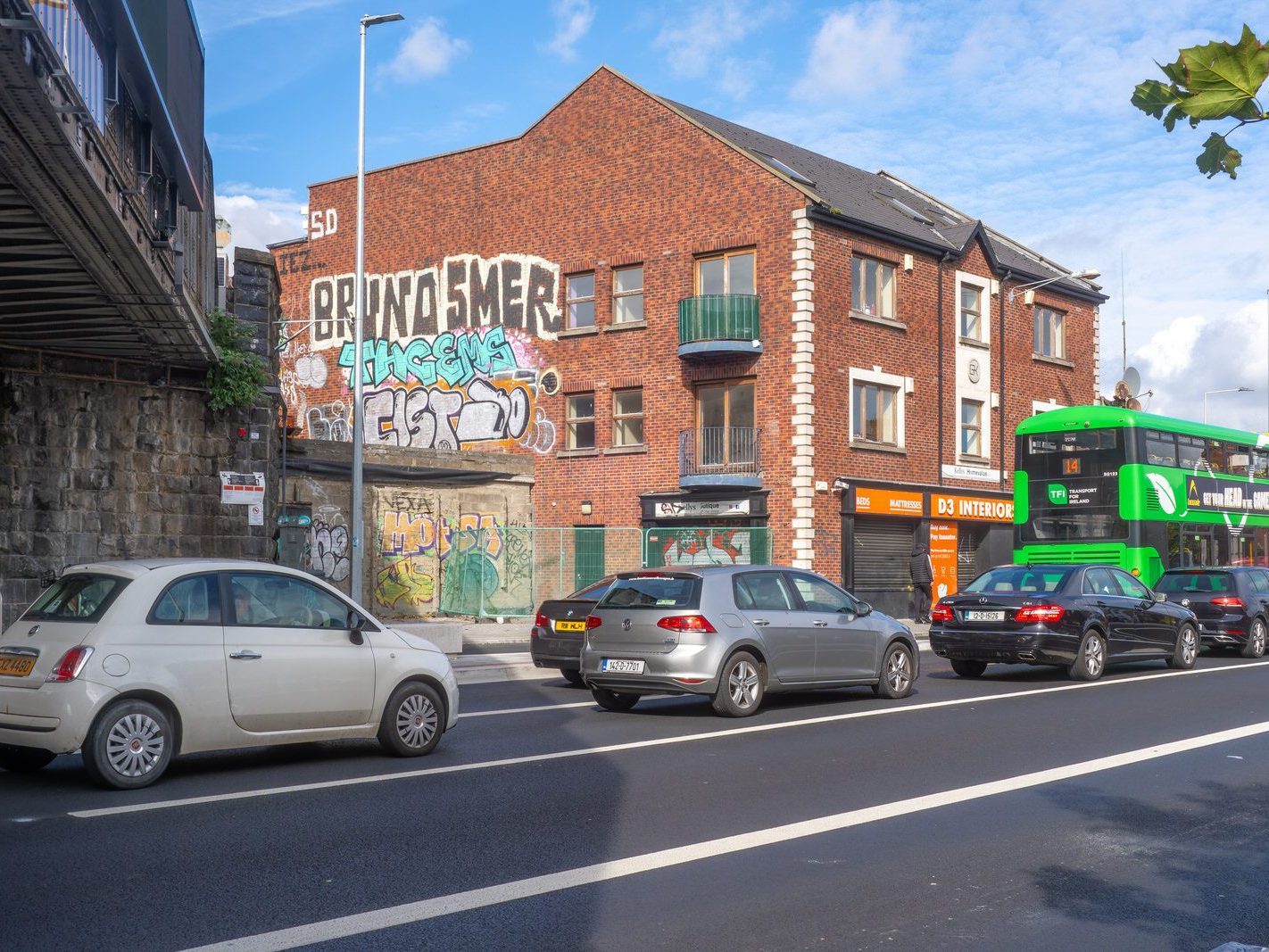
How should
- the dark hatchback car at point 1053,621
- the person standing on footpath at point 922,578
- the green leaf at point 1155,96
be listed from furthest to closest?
the person standing on footpath at point 922,578 → the dark hatchback car at point 1053,621 → the green leaf at point 1155,96

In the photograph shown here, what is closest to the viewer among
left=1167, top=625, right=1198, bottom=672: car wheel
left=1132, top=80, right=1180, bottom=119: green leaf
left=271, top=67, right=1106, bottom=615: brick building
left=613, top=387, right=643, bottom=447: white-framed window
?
left=1132, top=80, right=1180, bottom=119: green leaf

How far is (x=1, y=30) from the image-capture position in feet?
24.9

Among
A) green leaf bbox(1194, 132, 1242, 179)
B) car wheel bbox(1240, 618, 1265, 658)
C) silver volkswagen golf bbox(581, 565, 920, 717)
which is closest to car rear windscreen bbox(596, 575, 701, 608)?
silver volkswagen golf bbox(581, 565, 920, 717)

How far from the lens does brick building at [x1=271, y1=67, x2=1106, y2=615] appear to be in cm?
3138

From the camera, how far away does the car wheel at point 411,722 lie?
10008 millimetres

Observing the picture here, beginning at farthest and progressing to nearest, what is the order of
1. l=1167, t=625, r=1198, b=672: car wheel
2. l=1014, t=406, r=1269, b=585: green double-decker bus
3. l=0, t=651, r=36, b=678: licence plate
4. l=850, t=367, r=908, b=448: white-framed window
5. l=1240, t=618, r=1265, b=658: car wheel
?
1. l=850, t=367, r=908, b=448: white-framed window
2. l=1014, t=406, r=1269, b=585: green double-decker bus
3. l=1240, t=618, r=1265, b=658: car wheel
4. l=1167, t=625, r=1198, b=672: car wheel
5. l=0, t=651, r=36, b=678: licence plate

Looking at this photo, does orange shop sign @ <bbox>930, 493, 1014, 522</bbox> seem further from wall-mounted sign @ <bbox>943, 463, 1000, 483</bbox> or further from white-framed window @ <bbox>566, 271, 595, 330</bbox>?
white-framed window @ <bbox>566, 271, 595, 330</bbox>

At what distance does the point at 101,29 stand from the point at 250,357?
25.9ft

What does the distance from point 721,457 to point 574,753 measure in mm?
21914

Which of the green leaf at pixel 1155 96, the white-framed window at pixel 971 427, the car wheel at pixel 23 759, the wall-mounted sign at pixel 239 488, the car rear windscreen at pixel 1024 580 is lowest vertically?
the car wheel at pixel 23 759

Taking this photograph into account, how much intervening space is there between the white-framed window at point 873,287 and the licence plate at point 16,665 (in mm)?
25896

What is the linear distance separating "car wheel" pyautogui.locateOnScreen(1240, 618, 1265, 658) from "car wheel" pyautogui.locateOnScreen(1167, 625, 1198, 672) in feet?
10.4

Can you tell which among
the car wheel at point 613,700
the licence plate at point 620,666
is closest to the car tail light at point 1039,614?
the car wheel at point 613,700

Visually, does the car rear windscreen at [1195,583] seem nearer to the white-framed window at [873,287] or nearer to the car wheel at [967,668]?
the car wheel at [967,668]
